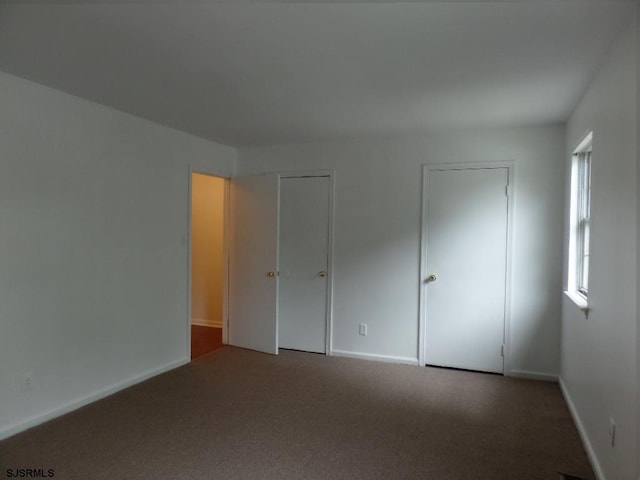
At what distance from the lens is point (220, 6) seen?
1798mm

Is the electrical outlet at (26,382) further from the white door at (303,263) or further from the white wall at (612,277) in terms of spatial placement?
the white wall at (612,277)

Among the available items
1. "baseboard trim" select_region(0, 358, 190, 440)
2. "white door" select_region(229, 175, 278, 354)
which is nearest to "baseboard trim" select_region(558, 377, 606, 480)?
"white door" select_region(229, 175, 278, 354)

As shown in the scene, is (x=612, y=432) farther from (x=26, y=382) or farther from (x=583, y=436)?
(x=26, y=382)

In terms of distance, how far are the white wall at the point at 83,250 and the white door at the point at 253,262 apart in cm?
76

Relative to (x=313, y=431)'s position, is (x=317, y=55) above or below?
above

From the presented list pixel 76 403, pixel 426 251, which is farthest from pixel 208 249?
pixel 426 251

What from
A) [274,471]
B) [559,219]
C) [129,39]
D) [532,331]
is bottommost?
[274,471]

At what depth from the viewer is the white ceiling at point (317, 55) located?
1848 mm

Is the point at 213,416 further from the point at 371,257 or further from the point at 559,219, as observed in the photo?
the point at 559,219

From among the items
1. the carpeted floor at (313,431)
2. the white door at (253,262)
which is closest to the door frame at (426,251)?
the carpeted floor at (313,431)

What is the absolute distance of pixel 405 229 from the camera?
4.28 meters

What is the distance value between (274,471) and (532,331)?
2.77 meters

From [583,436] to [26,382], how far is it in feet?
12.2

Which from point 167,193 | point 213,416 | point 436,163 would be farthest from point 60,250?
point 436,163
